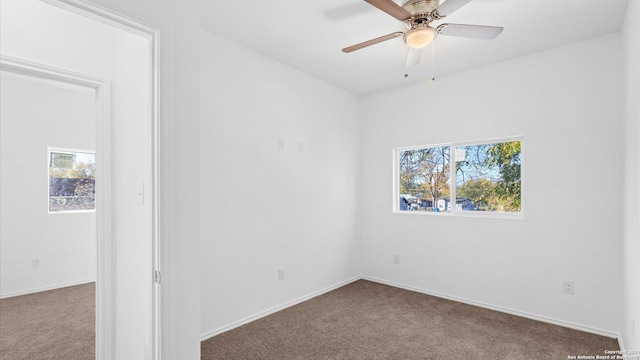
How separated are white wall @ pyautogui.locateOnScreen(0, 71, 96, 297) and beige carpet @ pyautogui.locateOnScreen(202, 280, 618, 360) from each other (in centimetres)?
316

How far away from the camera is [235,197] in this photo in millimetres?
2926

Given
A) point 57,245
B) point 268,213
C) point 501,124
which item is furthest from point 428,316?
point 57,245

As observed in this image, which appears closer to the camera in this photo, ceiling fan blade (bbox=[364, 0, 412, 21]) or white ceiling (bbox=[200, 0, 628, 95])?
ceiling fan blade (bbox=[364, 0, 412, 21])

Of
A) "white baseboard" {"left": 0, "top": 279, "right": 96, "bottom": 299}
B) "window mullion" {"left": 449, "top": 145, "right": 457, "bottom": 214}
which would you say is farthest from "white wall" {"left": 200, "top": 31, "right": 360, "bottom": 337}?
"white baseboard" {"left": 0, "top": 279, "right": 96, "bottom": 299}

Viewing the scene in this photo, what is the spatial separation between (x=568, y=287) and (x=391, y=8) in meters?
3.05

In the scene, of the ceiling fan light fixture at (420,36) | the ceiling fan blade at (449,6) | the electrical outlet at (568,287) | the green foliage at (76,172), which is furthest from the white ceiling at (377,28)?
the green foliage at (76,172)

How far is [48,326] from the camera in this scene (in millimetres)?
2861

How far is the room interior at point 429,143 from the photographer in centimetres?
244

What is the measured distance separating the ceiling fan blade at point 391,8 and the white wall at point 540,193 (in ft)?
6.30

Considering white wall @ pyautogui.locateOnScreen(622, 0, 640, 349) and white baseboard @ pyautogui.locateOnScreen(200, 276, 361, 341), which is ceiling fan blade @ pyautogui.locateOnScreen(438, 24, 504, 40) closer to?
white wall @ pyautogui.locateOnScreen(622, 0, 640, 349)

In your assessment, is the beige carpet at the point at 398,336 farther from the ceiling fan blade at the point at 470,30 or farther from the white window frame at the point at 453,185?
the ceiling fan blade at the point at 470,30

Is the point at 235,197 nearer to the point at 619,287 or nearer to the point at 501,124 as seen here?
the point at 501,124

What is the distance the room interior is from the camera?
2439mm

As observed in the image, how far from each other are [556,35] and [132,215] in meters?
3.79
